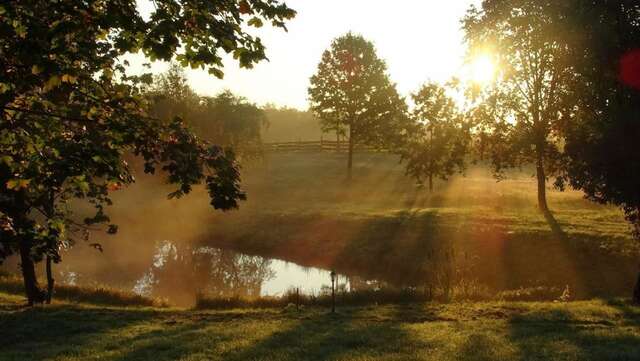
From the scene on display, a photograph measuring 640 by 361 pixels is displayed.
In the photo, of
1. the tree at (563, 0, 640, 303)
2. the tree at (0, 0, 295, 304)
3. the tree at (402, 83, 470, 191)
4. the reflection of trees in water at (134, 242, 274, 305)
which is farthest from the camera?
the tree at (402, 83, 470, 191)

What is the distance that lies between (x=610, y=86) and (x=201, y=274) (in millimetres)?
22322

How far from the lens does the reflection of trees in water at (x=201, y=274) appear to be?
2780 cm

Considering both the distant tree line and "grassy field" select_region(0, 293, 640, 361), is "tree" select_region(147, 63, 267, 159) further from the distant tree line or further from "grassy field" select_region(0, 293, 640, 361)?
"grassy field" select_region(0, 293, 640, 361)

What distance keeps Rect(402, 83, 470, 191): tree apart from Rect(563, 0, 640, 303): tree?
2081 cm

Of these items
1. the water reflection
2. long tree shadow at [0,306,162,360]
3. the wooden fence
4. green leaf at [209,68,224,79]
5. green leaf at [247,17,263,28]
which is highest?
the wooden fence

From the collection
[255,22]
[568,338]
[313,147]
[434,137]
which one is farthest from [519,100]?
[313,147]

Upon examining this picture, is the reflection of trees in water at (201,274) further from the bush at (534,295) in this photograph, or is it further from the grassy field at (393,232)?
the bush at (534,295)

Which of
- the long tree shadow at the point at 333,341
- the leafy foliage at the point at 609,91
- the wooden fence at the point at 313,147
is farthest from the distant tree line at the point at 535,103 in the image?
the wooden fence at the point at 313,147

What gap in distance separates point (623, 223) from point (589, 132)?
16.8 metres

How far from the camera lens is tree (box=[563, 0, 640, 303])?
56.9 feet

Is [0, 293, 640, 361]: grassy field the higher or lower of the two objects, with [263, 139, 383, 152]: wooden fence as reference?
lower

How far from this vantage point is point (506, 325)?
14680 mm

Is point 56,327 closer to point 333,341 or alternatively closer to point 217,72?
point 333,341

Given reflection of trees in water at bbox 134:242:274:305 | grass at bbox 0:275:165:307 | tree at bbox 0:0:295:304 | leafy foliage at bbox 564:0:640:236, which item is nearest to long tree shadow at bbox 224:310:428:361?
tree at bbox 0:0:295:304
